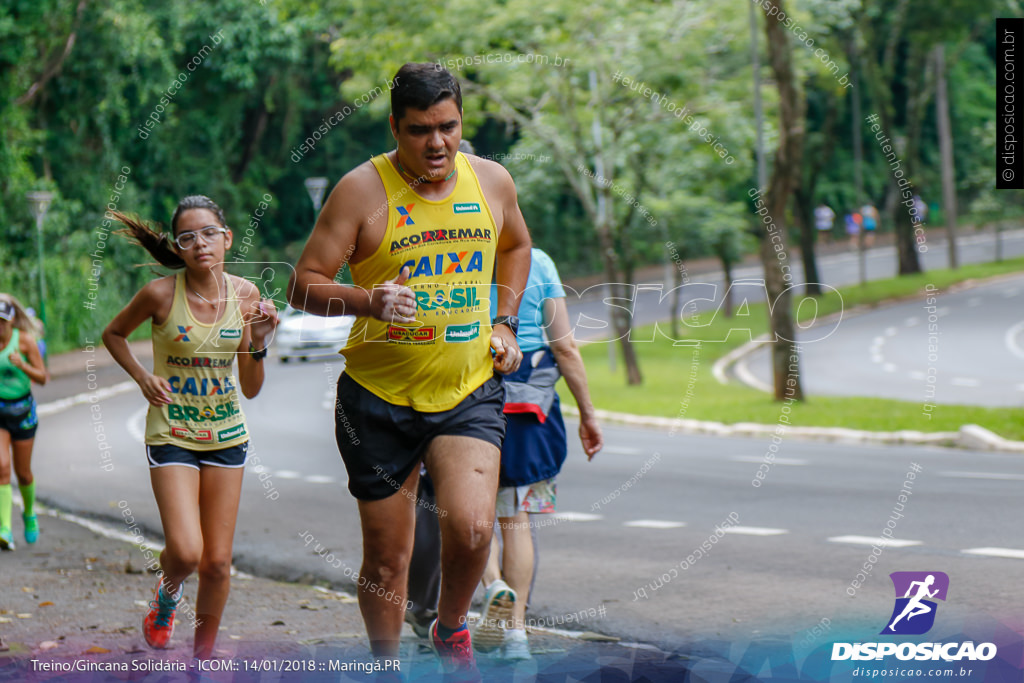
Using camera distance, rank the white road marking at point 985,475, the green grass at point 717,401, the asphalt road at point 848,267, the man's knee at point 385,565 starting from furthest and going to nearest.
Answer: the asphalt road at point 848,267 < the green grass at point 717,401 < the white road marking at point 985,475 < the man's knee at point 385,565

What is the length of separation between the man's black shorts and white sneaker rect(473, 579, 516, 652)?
1046 millimetres

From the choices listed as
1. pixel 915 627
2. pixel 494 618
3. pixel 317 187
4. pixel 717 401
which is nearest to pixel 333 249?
pixel 494 618

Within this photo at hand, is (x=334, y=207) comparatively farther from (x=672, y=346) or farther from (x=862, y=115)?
(x=862, y=115)

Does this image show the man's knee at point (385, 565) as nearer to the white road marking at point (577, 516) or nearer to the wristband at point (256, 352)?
the wristband at point (256, 352)

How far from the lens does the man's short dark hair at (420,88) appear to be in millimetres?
3764

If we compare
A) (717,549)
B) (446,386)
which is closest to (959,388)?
(717,549)

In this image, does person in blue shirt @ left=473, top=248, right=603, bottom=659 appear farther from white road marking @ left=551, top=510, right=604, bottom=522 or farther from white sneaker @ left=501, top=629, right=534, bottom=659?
white road marking @ left=551, top=510, right=604, bottom=522

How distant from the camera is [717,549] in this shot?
7754 millimetres

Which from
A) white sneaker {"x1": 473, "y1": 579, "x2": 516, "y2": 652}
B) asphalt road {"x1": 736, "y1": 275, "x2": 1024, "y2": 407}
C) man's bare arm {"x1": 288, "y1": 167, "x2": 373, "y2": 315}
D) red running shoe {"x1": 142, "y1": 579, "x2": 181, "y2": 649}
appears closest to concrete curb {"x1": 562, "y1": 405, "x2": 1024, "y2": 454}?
asphalt road {"x1": 736, "y1": 275, "x2": 1024, "y2": 407}

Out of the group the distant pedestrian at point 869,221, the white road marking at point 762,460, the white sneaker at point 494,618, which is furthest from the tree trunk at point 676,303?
the distant pedestrian at point 869,221

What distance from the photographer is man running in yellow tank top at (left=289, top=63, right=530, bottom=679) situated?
12.4 feet

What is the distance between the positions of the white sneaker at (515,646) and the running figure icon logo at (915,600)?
4.86 feet

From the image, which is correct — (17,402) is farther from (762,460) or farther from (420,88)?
(762,460)

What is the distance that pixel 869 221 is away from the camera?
50094mm
